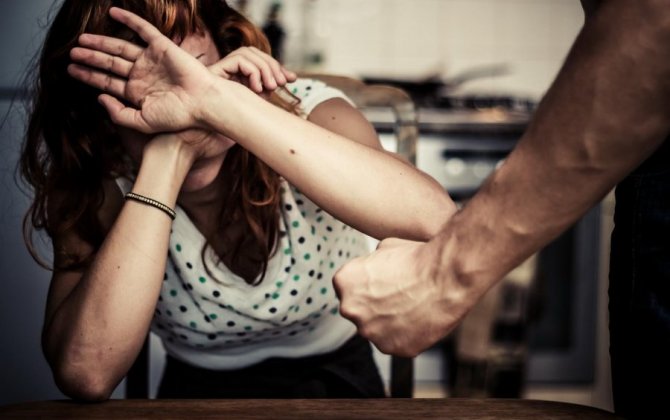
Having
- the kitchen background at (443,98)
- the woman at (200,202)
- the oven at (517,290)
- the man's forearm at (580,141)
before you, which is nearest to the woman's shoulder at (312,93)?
the woman at (200,202)

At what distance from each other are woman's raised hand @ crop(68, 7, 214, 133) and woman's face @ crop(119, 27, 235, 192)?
0.18ft

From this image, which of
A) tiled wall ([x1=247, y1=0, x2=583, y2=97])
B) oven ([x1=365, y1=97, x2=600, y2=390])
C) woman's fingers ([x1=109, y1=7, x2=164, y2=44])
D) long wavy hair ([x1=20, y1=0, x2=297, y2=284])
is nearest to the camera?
woman's fingers ([x1=109, y1=7, x2=164, y2=44])

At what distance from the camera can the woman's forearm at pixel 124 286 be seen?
84 centimetres

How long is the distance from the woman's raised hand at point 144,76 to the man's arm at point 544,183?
1.03 feet

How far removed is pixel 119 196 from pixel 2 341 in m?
0.70

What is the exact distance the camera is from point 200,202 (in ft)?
3.41

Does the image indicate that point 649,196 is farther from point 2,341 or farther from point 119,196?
point 2,341

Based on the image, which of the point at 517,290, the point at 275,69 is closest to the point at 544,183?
the point at 275,69

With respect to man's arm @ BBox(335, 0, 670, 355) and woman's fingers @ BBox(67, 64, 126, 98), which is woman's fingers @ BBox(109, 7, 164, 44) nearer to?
woman's fingers @ BBox(67, 64, 126, 98)

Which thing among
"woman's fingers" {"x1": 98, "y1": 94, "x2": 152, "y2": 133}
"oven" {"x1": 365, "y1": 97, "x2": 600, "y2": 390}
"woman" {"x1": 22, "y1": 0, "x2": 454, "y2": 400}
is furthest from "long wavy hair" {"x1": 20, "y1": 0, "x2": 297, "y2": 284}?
"oven" {"x1": 365, "y1": 97, "x2": 600, "y2": 390}

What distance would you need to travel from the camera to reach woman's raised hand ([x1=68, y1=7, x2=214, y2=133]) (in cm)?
79

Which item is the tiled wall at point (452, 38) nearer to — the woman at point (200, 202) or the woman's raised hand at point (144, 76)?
the woman at point (200, 202)

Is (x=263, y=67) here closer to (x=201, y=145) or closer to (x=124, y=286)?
(x=201, y=145)

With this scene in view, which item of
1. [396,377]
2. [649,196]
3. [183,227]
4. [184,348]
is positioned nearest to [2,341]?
[184,348]
